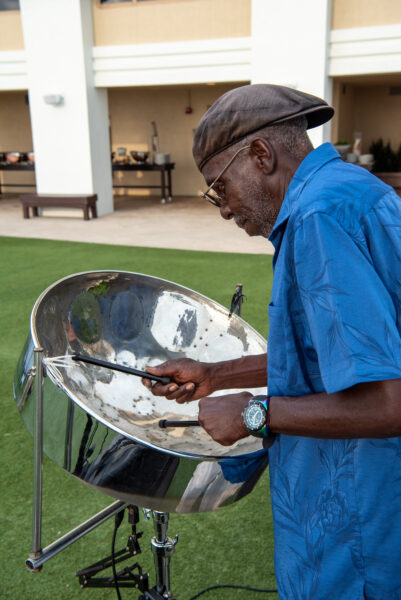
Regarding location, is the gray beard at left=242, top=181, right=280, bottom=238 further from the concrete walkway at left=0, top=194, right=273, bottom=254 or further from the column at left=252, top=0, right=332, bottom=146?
the column at left=252, top=0, right=332, bottom=146

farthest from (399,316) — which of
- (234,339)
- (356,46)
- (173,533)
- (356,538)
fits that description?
(356,46)

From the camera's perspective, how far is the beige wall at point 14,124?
31.4 feet

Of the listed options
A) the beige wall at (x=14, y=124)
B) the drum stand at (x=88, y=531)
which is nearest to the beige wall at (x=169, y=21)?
the beige wall at (x=14, y=124)

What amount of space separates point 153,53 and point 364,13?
219cm

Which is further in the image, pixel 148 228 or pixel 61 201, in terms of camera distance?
pixel 61 201

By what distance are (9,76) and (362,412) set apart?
7483 millimetres

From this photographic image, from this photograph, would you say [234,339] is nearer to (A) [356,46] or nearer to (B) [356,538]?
(B) [356,538]

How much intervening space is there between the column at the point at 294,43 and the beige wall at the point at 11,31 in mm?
2886

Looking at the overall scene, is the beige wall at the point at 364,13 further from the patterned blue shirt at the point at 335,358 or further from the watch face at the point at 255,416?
the watch face at the point at 255,416

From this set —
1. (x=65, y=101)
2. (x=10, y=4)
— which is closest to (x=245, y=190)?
(x=65, y=101)

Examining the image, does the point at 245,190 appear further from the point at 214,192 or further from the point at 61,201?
the point at 61,201

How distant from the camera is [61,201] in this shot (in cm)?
693

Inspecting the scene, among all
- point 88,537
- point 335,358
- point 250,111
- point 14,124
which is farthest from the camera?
point 14,124

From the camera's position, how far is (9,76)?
7.12 meters
